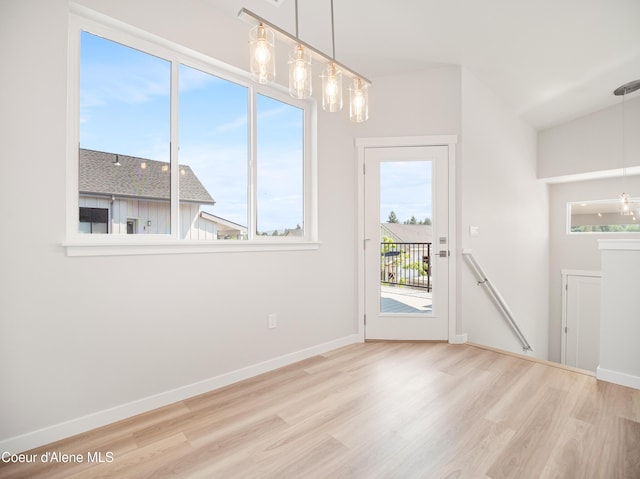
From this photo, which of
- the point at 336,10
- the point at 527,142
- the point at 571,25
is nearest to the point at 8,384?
the point at 336,10

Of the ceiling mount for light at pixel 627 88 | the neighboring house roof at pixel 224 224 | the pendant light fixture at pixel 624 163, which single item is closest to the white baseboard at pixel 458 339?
the neighboring house roof at pixel 224 224

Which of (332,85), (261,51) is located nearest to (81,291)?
(261,51)

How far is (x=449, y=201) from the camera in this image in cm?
341

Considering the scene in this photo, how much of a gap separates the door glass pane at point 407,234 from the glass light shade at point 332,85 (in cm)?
187

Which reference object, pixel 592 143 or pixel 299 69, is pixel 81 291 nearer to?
pixel 299 69

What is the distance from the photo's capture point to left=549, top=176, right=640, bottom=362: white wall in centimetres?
527

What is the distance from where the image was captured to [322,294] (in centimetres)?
321

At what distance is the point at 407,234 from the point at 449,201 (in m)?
0.56

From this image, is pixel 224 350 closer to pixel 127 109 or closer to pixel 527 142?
pixel 127 109

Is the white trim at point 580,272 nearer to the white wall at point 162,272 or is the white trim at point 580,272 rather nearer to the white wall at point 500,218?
the white wall at point 500,218

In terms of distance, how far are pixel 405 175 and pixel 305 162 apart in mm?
1120

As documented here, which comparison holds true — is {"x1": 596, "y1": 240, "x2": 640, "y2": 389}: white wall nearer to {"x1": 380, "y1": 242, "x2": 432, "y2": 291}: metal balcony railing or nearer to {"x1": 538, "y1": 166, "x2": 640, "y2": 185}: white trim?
{"x1": 380, "y1": 242, "x2": 432, "y2": 291}: metal balcony railing

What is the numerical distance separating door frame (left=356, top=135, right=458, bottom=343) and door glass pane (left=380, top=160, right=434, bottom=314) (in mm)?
200

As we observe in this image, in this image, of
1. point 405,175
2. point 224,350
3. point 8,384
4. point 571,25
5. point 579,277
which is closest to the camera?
point 8,384
